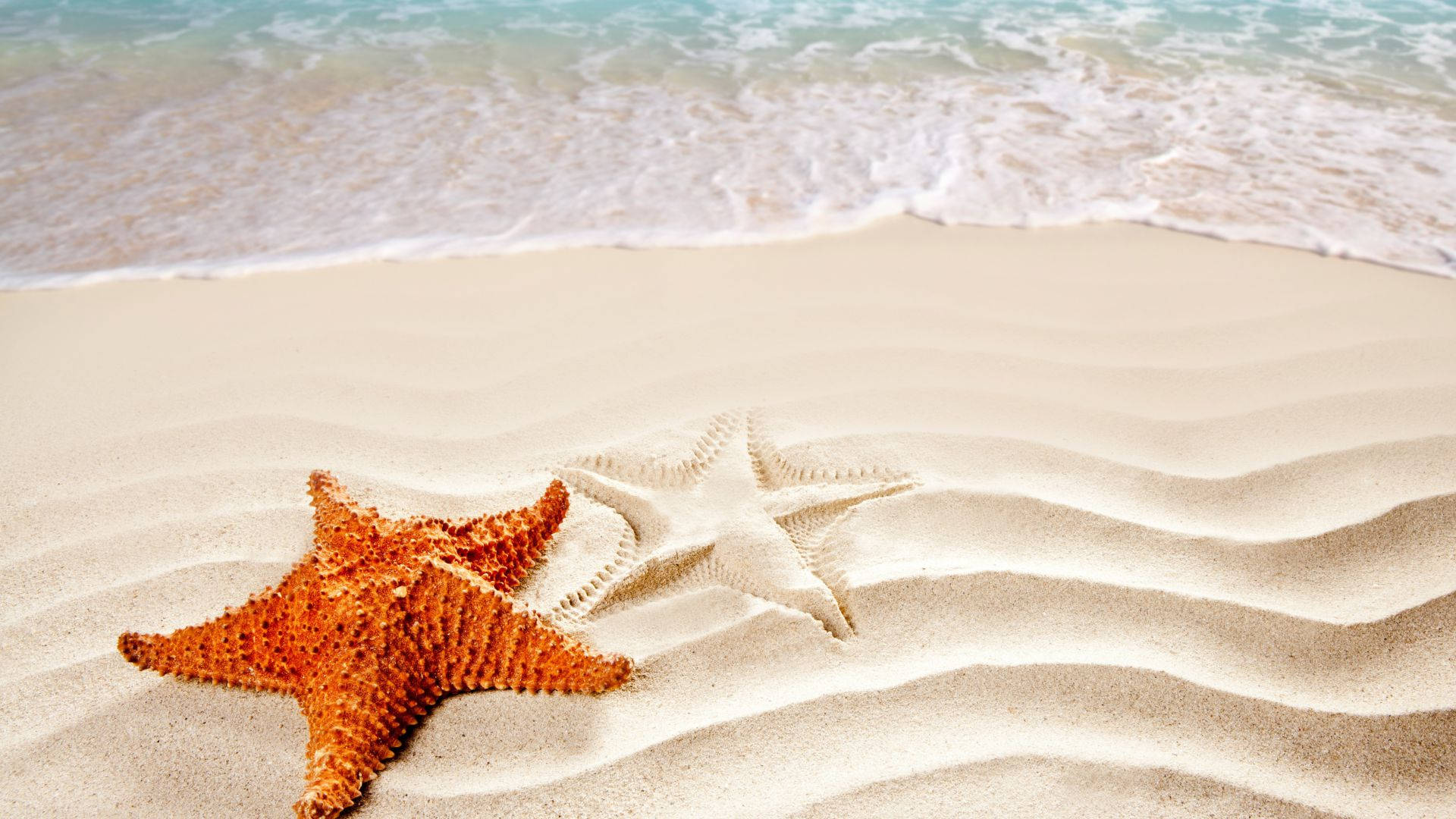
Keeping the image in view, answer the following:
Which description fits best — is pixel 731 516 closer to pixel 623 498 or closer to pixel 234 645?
pixel 623 498

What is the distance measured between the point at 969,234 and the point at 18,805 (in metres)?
4.70

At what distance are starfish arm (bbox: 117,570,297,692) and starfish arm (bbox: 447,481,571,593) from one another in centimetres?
47

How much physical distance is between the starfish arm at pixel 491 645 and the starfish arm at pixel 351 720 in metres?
0.09

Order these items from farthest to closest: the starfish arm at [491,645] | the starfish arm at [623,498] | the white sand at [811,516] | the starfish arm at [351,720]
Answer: the starfish arm at [623,498] < the starfish arm at [491,645] < the white sand at [811,516] < the starfish arm at [351,720]

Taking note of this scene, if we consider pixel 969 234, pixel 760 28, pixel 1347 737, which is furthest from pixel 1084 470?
pixel 760 28

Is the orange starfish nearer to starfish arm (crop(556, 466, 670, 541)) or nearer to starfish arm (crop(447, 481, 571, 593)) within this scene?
starfish arm (crop(447, 481, 571, 593))

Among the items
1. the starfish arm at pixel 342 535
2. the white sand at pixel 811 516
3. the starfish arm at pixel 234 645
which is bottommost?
the white sand at pixel 811 516

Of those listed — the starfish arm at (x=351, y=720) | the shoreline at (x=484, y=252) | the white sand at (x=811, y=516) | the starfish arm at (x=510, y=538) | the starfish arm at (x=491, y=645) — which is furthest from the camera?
the shoreline at (x=484, y=252)

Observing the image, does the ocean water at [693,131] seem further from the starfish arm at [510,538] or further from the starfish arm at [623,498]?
the starfish arm at [510,538]

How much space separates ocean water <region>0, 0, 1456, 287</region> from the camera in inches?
211

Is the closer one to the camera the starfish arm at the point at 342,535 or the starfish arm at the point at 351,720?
the starfish arm at the point at 351,720

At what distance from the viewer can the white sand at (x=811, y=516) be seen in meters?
2.25

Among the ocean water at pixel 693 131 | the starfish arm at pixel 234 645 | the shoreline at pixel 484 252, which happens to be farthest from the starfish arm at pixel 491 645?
the ocean water at pixel 693 131

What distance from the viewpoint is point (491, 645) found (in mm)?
2398
